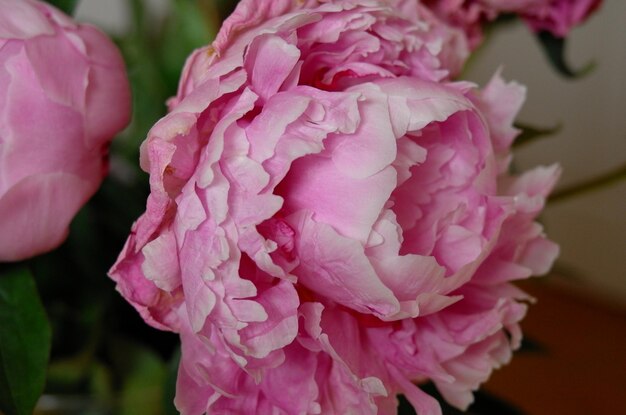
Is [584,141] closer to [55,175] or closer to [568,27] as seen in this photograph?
[568,27]

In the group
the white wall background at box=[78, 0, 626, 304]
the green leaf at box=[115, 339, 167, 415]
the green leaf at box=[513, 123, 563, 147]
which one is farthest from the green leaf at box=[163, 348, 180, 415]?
the white wall background at box=[78, 0, 626, 304]

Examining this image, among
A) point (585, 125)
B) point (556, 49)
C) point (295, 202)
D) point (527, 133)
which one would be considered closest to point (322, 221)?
point (295, 202)

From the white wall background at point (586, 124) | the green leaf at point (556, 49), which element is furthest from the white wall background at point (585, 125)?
the green leaf at point (556, 49)

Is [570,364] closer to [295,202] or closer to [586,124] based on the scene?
[586,124]

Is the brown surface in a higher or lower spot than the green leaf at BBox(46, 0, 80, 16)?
lower

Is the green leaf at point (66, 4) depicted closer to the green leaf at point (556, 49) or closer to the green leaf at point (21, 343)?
the green leaf at point (21, 343)

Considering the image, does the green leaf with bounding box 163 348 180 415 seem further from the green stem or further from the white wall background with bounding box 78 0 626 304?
the white wall background with bounding box 78 0 626 304
